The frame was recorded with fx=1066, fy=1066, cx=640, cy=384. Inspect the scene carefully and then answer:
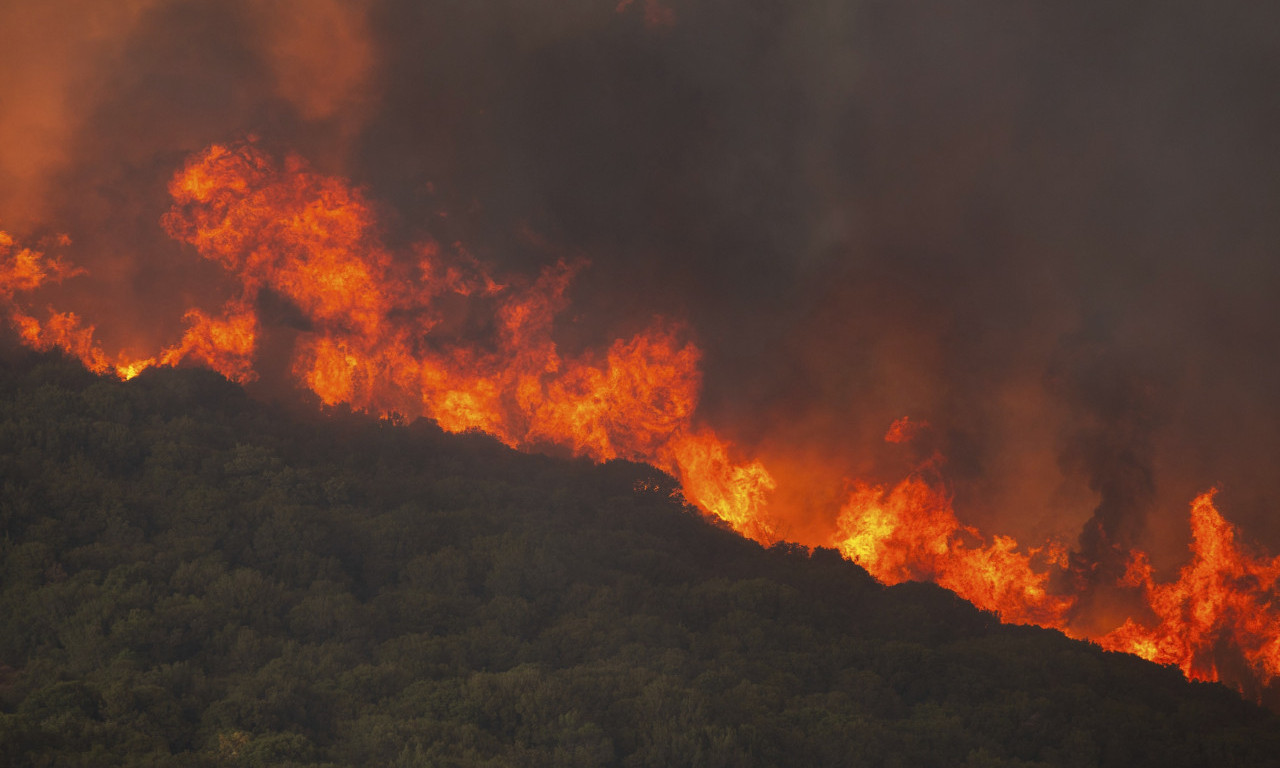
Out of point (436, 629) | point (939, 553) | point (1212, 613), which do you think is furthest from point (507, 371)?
point (1212, 613)

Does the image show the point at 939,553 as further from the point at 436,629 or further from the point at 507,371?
the point at 436,629

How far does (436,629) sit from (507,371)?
1676 centimetres

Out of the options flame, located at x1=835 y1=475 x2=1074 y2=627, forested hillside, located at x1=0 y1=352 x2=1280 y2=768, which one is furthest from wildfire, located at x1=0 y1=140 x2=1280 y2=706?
forested hillside, located at x1=0 y1=352 x2=1280 y2=768

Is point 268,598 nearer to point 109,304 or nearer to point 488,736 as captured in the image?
point 488,736

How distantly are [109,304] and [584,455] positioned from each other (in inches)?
734

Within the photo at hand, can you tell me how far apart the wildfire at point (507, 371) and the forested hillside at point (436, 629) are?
12.7ft

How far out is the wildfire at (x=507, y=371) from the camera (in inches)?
1535

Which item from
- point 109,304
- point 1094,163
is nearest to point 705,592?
point 109,304

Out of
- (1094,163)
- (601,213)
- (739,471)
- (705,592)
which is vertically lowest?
(705,592)

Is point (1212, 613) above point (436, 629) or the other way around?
above

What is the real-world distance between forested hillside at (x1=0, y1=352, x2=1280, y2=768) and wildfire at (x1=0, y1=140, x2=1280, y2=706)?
3.87 m

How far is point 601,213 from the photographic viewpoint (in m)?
48.2

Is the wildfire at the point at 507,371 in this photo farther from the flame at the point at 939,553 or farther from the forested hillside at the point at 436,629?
the forested hillside at the point at 436,629

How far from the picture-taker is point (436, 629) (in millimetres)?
28812
